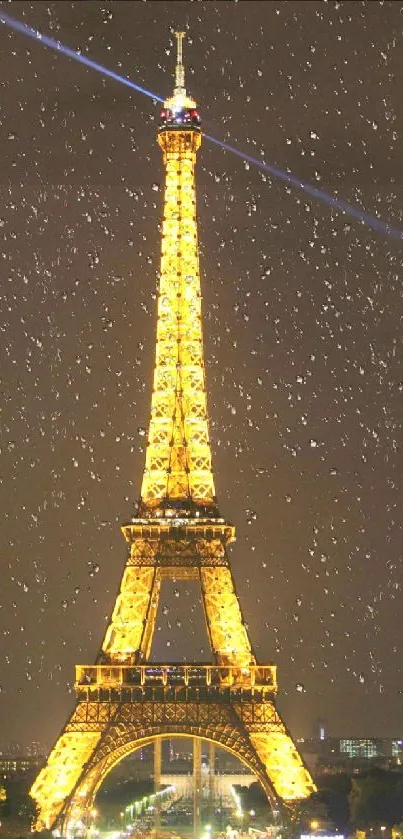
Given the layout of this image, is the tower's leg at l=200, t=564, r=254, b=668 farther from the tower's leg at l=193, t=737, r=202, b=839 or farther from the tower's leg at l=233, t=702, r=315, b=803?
the tower's leg at l=193, t=737, r=202, b=839

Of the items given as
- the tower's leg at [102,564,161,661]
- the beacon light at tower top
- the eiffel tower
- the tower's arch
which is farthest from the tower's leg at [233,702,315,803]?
the beacon light at tower top

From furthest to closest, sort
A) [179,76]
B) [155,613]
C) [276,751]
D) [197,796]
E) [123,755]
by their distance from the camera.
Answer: [197,796], [179,76], [155,613], [123,755], [276,751]

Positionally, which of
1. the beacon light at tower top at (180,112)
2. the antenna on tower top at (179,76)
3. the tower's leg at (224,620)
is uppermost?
the antenna on tower top at (179,76)

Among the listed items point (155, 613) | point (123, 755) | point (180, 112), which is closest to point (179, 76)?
point (180, 112)

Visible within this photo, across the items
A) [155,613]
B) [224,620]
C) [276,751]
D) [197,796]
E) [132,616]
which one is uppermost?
[155,613]

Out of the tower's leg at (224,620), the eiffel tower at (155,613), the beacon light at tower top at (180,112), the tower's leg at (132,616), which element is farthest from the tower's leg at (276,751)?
the beacon light at tower top at (180,112)

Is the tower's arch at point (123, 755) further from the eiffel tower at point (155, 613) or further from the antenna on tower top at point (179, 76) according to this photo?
the antenna on tower top at point (179, 76)

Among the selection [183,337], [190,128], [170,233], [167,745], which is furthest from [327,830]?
[167,745]

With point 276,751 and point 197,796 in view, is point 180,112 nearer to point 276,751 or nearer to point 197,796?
point 276,751
